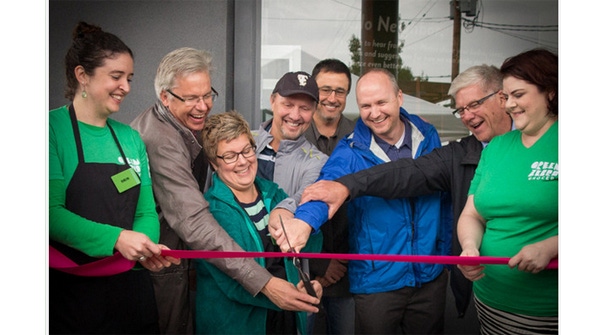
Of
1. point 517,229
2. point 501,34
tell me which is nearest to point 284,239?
point 517,229

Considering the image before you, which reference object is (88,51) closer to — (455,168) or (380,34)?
(380,34)

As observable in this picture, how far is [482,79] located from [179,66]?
126 cm

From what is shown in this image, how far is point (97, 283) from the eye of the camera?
2604mm

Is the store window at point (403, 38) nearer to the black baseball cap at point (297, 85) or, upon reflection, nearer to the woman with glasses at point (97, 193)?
the black baseball cap at point (297, 85)

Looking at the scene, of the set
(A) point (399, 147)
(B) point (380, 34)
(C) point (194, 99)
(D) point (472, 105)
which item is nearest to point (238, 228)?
(C) point (194, 99)

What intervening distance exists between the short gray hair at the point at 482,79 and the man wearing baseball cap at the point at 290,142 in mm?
613

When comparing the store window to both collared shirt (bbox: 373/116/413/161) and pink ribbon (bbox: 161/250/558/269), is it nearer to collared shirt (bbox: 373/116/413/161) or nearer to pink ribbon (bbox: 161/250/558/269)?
collared shirt (bbox: 373/116/413/161)

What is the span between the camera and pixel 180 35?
294 cm

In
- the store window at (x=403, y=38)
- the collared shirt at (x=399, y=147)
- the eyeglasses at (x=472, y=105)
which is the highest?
the store window at (x=403, y=38)

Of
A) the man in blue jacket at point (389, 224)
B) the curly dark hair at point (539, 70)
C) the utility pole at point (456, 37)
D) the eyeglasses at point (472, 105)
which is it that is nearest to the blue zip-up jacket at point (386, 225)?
the man in blue jacket at point (389, 224)

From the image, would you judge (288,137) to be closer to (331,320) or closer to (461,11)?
(331,320)

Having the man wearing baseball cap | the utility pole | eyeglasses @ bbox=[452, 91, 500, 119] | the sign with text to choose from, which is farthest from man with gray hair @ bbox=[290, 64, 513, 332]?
the sign with text

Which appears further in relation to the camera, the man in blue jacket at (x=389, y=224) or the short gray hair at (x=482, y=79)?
the man in blue jacket at (x=389, y=224)

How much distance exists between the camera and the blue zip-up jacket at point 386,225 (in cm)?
282
